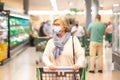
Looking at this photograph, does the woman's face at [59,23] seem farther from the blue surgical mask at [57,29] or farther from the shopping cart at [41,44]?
the shopping cart at [41,44]

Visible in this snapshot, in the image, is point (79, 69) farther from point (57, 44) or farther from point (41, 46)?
point (41, 46)

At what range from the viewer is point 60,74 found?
3494mm

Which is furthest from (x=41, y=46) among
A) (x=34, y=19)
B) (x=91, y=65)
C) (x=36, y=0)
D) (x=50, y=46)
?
(x=36, y=0)

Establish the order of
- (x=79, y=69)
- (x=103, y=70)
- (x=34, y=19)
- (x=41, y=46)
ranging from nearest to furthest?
(x=79, y=69) < (x=103, y=70) < (x=41, y=46) < (x=34, y=19)

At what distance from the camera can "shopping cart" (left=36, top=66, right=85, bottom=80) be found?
347cm

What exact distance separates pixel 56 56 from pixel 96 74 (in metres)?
5.48

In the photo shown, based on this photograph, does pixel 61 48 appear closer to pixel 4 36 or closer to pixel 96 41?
pixel 96 41

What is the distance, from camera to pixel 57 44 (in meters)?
3.86

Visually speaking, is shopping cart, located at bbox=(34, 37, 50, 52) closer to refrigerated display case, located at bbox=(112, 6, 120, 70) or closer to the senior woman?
refrigerated display case, located at bbox=(112, 6, 120, 70)

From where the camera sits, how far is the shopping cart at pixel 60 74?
3469mm

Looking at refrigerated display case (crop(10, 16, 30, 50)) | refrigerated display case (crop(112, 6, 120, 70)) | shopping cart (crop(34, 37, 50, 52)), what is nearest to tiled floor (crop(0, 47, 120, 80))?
refrigerated display case (crop(112, 6, 120, 70))

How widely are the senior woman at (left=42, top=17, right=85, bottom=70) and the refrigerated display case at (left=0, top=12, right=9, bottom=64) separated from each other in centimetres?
743

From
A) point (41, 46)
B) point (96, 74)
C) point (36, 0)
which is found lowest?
point (96, 74)

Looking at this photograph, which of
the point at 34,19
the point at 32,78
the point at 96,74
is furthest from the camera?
the point at 34,19
